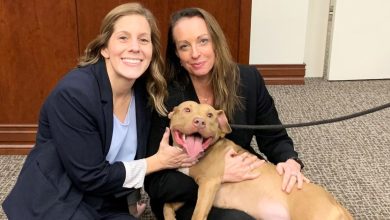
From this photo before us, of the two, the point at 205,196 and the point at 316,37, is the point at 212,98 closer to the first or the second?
the point at 205,196

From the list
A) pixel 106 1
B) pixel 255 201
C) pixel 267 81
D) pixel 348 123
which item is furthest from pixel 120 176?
pixel 267 81

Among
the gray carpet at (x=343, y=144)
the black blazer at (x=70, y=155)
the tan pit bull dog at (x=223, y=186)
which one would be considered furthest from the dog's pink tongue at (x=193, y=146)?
the gray carpet at (x=343, y=144)

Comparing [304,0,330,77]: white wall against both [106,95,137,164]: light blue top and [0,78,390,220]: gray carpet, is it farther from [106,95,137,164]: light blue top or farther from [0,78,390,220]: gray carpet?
[106,95,137,164]: light blue top

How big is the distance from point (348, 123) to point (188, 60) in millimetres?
1748

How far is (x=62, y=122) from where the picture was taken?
54.4 inches

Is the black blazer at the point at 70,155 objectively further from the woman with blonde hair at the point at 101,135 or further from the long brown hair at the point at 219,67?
the long brown hair at the point at 219,67

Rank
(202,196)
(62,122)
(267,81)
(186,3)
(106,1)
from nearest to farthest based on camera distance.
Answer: (62,122), (202,196), (106,1), (186,3), (267,81)

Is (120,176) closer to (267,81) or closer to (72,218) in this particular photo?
(72,218)

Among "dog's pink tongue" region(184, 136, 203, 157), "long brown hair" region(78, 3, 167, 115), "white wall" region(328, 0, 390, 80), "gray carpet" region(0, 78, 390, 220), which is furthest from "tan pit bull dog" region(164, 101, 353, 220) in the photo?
"white wall" region(328, 0, 390, 80)

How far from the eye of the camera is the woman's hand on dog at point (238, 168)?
155 centimetres

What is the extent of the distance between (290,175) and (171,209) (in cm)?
46

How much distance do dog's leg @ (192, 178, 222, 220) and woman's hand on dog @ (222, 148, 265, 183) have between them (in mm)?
45

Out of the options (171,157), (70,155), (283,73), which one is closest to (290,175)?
(171,157)

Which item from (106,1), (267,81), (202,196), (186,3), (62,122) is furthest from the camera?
(267,81)
